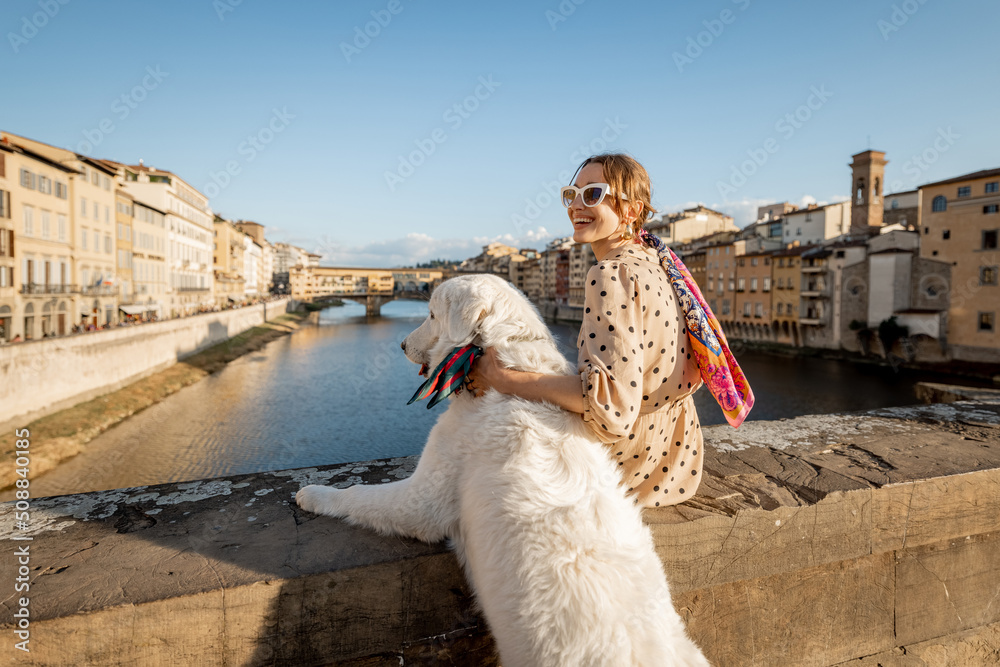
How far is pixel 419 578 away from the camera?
1375 mm

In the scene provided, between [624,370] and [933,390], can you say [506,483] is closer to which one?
[624,370]

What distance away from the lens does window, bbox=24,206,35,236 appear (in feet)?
70.7

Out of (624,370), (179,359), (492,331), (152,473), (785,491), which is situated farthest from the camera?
(179,359)

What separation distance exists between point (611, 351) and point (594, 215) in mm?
457

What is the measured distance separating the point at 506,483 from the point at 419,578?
1.30 feet

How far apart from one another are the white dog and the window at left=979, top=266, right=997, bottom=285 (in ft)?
110

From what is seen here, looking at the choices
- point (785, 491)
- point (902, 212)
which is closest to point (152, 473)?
point (785, 491)

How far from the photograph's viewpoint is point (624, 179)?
1579 millimetres

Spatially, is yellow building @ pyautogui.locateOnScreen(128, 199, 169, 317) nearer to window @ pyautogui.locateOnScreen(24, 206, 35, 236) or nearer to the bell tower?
window @ pyautogui.locateOnScreen(24, 206, 35, 236)

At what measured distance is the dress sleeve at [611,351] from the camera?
4.20ft

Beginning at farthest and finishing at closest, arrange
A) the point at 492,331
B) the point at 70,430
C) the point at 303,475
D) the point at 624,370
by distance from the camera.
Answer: the point at 70,430, the point at 303,475, the point at 492,331, the point at 624,370

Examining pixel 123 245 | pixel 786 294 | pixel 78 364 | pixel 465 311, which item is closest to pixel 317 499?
pixel 465 311

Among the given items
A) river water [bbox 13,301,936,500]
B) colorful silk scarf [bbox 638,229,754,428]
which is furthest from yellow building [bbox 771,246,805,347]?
colorful silk scarf [bbox 638,229,754,428]

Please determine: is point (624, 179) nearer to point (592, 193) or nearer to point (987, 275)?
point (592, 193)
